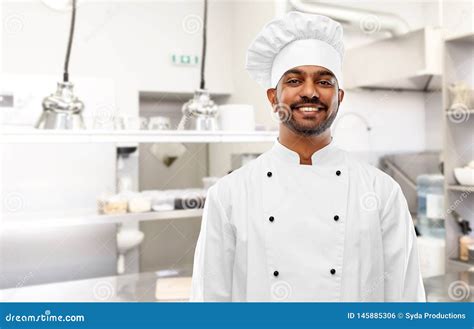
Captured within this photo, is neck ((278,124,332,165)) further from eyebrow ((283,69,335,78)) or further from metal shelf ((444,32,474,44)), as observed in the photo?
metal shelf ((444,32,474,44))

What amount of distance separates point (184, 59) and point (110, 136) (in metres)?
1.72

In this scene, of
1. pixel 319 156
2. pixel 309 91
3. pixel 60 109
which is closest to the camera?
pixel 309 91

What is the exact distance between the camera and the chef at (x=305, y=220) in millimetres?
855

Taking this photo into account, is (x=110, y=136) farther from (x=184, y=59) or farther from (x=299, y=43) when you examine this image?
(x=184, y=59)

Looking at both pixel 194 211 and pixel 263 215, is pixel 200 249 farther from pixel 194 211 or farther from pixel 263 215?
pixel 194 211

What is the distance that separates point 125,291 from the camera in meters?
1.58

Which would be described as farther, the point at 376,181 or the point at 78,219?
the point at 78,219

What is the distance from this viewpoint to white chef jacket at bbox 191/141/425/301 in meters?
0.86

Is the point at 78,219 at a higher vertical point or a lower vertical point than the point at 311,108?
lower

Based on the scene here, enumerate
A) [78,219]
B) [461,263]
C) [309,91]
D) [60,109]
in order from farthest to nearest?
[461,263]
[78,219]
[60,109]
[309,91]

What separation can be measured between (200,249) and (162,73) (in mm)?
2152

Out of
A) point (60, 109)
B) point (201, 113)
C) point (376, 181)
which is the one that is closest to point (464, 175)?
point (201, 113)

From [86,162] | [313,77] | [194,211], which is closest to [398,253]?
[313,77]

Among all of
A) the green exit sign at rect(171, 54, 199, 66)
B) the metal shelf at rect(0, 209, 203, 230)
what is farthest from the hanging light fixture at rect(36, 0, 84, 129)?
the green exit sign at rect(171, 54, 199, 66)
